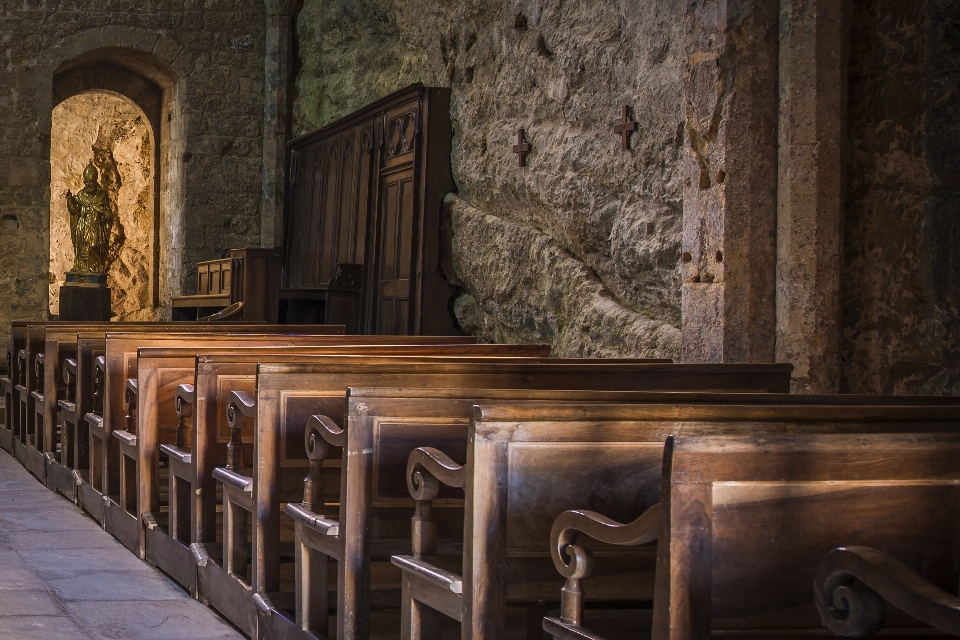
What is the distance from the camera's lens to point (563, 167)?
21.6 ft

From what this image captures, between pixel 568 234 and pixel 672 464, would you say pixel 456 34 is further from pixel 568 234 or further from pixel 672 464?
pixel 672 464

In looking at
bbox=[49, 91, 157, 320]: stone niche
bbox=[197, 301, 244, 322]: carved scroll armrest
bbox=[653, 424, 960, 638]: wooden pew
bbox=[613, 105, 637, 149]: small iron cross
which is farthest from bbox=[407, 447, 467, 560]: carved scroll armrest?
bbox=[49, 91, 157, 320]: stone niche

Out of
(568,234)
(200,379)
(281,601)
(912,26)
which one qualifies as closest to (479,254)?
(568,234)

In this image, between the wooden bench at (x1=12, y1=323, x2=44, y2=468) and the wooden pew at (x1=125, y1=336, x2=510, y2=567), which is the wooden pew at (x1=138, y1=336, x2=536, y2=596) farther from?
the wooden bench at (x1=12, y1=323, x2=44, y2=468)

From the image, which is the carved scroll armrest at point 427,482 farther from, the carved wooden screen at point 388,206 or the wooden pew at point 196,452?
the carved wooden screen at point 388,206

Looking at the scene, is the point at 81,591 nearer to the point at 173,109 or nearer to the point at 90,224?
the point at 173,109

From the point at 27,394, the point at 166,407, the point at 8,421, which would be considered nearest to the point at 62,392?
the point at 27,394

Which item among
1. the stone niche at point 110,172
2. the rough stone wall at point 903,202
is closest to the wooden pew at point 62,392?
the rough stone wall at point 903,202

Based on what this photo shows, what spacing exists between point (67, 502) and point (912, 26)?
413cm

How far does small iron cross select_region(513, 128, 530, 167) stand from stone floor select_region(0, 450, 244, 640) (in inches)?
138

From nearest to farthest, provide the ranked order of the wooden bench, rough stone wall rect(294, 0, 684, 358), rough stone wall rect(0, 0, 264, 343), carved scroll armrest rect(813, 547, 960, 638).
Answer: carved scroll armrest rect(813, 547, 960, 638)
rough stone wall rect(294, 0, 684, 358)
the wooden bench
rough stone wall rect(0, 0, 264, 343)

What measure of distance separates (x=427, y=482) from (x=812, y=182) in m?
2.66

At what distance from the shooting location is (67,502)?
206 inches

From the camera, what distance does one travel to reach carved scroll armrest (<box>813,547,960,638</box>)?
4.02ft
